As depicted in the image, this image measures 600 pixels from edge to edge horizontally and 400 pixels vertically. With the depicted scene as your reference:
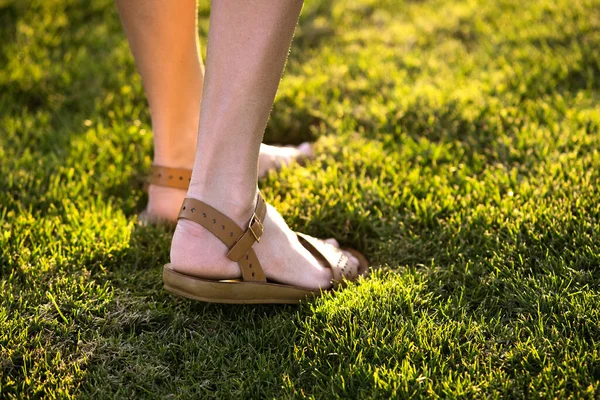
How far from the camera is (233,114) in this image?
5.10 feet

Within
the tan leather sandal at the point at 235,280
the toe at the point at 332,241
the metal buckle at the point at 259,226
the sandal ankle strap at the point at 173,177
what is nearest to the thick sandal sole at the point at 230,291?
the tan leather sandal at the point at 235,280

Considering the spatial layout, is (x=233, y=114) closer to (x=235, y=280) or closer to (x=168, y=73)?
(x=235, y=280)

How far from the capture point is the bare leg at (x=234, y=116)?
1.50m

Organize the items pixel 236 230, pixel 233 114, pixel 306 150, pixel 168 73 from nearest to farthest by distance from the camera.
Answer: pixel 233 114
pixel 236 230
pixel 168 73
pixel 306 150

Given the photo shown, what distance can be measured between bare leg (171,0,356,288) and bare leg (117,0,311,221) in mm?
476

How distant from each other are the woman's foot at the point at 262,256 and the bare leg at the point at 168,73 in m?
0.48

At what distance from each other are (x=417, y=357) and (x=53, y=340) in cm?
96

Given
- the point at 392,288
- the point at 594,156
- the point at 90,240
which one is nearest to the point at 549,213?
the point at 594,156

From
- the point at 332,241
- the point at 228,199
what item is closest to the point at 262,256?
the point at 228,199

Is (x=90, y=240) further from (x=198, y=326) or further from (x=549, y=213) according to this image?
(x=549, y=213)

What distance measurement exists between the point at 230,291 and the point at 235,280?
0.11 ft

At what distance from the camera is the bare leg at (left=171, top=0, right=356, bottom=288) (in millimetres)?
1499

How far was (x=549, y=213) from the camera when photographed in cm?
197

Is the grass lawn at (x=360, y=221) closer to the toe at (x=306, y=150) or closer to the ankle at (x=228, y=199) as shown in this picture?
the toe at (x=306, y=150)
